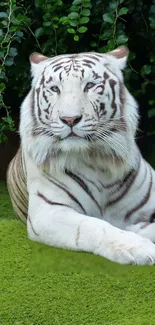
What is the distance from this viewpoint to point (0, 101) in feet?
16.4

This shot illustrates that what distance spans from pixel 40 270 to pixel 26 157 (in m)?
0.83

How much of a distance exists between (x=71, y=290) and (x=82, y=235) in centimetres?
36

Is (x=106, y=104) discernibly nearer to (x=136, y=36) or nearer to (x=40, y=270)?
(x=40, y=270)

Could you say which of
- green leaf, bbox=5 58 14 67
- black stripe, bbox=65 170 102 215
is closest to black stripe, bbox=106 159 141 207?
black stripe, bbox=65 170 102 215

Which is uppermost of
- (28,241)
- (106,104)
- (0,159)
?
(106,104)

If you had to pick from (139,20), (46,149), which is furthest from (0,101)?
(46,149)

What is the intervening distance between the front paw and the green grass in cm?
3

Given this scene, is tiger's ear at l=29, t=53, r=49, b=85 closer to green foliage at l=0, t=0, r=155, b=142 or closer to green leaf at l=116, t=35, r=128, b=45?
green foliage at l=0, t=0, r=155, b=142

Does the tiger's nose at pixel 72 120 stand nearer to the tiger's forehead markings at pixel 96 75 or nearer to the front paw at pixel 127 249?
the tiger's forehead markings at pixel 96 75

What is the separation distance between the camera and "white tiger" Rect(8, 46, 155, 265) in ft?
11.0

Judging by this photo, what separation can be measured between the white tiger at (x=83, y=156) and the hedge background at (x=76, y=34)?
89 cm

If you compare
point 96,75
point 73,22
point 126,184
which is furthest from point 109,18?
point 126,184

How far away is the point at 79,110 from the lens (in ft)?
10.9

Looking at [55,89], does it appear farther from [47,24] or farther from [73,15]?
[47,24]
